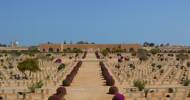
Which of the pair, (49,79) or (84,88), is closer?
(84,88)

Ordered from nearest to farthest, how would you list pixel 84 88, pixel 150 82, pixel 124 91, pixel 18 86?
pixel 124 91, pixel 84 88, pixel 18 86, pixel 150 82

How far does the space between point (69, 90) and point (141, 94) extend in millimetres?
4757

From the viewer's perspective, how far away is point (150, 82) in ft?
124

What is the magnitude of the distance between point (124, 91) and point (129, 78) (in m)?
11.0

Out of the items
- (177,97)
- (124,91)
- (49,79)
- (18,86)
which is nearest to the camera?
(177,97)

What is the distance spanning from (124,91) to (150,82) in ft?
25.2

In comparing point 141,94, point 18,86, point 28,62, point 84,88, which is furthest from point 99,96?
point 28,62

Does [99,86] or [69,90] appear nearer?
[69,90]

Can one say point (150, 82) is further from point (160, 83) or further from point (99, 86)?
point (99, 86)

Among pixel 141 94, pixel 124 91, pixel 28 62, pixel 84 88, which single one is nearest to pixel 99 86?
pixel 84 88

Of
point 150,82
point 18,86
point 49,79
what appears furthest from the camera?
point 49,79

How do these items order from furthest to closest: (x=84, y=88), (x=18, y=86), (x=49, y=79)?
(x=49, y=79) < (x=18, y=86) < (x=84, y=88)

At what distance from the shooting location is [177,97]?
88.0 ft

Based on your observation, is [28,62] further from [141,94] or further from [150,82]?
[141,94]
